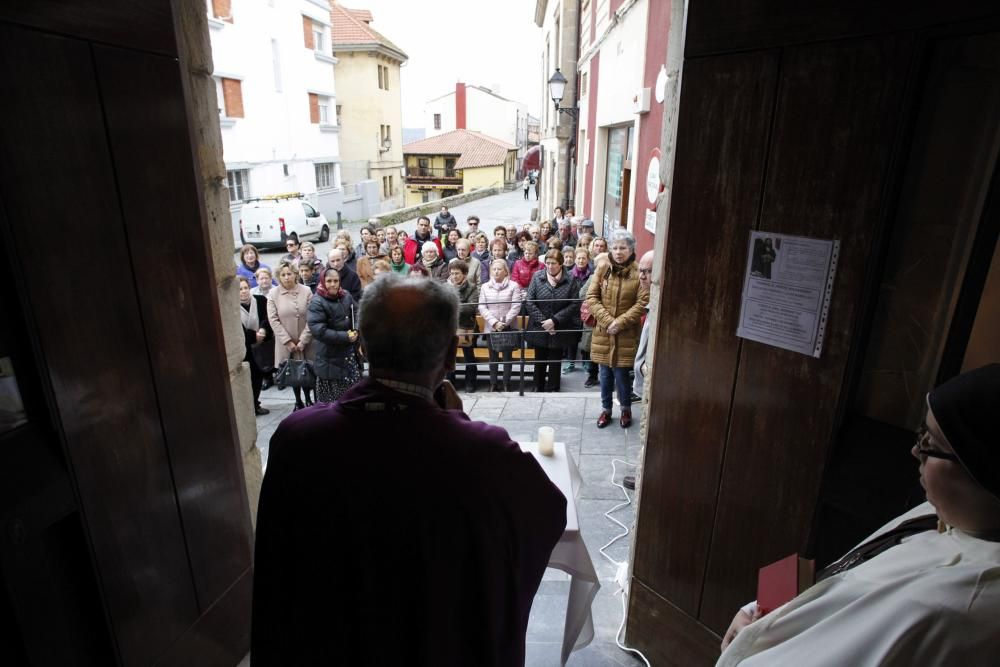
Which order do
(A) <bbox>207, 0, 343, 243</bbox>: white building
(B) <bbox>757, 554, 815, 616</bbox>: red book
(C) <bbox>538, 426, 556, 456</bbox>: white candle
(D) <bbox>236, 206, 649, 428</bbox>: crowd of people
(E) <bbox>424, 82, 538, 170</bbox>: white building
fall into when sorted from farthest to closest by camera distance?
1. (E) <bbox>424, 82, 538, 170</bbox>: white building
2. (A) <bbox>207, 0, 343, 243</bbox>: white building
3. (D) <bbox>236, 206, 649, 428</bbox>: crowd of people
4. (C) <bbox>538, 426, 556, 456</bbox>: white candle
5. (B) <bbox>757, 554, 815, 616</bbox>: red book

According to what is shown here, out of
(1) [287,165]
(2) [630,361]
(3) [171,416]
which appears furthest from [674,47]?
(1) [287,165]

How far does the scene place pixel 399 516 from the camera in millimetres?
1319

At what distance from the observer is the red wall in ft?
22.4

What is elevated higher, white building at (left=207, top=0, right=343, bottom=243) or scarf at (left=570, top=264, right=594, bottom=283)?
white building at (left=207, top=0, right=343, bottom=243)

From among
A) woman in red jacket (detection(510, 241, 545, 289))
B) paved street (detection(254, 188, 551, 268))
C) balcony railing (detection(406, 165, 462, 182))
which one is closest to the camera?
woman in red jacket (detection(510, 241, 545, 289))

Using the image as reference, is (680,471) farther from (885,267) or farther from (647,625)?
(885,267)

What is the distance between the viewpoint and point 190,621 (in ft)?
7.55

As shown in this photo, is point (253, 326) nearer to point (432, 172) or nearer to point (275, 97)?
point (275, 97)

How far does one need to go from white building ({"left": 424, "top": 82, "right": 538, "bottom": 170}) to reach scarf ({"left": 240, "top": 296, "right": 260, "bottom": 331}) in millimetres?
53833

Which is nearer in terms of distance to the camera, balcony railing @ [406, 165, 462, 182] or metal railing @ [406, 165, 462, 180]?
balcony railing @ [406, 165, 462, 182]

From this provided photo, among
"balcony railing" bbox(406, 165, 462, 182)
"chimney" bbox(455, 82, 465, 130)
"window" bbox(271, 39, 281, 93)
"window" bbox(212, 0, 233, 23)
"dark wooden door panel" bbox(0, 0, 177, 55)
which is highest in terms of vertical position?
"chimney" bbox(455, 82, 465, 130)

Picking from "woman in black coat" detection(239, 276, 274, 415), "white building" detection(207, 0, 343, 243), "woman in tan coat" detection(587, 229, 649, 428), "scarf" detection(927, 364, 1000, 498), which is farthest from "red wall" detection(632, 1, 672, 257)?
"white building" detection(207, 0, 343, 243)

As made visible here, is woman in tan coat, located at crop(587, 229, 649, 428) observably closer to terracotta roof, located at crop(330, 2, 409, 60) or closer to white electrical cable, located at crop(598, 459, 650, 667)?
white electrical cable, located at crop(598, 459, 650, 667)

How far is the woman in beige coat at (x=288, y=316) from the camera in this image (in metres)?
5.37
